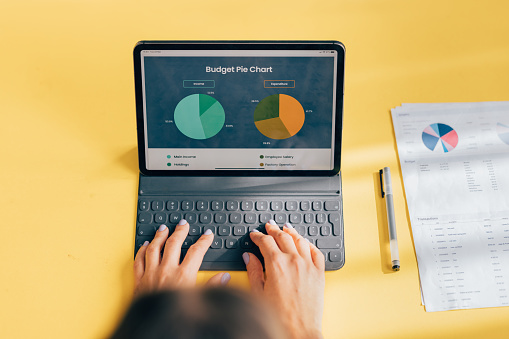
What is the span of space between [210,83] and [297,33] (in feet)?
1.19

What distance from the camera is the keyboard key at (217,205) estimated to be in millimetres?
870

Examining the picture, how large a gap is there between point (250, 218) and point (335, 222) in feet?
0.63

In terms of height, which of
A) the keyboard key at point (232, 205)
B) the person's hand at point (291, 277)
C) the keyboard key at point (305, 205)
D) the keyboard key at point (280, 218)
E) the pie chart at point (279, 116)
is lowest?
the person's hand at point (291, 277)

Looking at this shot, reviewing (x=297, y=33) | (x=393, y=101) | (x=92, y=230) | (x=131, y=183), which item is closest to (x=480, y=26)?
(x=393, y=101)

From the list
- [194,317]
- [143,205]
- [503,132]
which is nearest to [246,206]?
[143,205]

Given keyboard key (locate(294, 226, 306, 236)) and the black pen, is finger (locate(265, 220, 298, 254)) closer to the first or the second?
keyboard key (locate(294, 226, 306, 236))

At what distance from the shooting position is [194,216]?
0.87 m

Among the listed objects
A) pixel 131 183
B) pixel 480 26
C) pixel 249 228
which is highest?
pixel 480 26

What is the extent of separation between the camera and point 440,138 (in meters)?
0.95

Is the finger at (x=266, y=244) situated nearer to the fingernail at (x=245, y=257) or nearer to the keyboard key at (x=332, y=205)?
the fingernail at (x=245, y=257)

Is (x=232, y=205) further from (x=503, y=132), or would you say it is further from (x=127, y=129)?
(x=503, y=132)

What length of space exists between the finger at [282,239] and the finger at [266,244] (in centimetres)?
1

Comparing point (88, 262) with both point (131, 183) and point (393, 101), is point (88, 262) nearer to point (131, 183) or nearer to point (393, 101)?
point (131, 183)

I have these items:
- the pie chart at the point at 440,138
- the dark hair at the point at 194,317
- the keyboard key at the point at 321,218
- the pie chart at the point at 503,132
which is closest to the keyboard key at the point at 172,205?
the keyboard key at the point at 321,218
